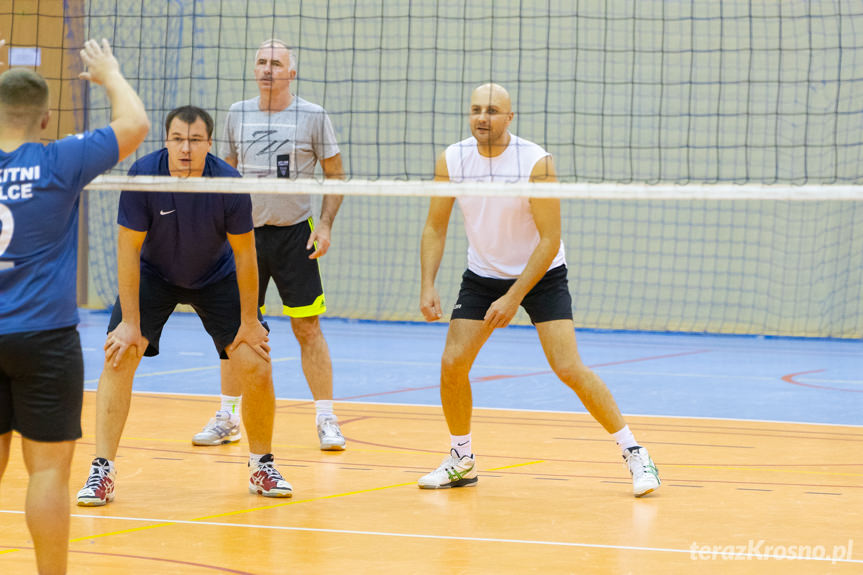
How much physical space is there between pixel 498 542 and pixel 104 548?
1394 mm

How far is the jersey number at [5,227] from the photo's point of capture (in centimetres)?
313

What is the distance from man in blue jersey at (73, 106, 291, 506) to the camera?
186 inches

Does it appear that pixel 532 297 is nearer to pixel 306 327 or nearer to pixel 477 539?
pixel 477 539

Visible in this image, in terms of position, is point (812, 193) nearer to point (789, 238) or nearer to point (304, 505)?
point (304, 505)

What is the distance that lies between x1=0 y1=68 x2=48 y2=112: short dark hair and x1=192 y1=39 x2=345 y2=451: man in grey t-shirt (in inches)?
119

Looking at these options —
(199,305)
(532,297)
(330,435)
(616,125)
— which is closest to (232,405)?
(330,435)

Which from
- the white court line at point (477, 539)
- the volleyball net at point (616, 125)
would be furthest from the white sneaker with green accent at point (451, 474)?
the volleyball net at point (616, 125)

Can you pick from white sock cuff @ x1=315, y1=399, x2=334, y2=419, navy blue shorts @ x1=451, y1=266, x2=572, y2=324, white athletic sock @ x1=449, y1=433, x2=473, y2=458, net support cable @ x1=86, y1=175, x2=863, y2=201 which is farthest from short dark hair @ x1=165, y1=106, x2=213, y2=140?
white sock cuff @ x1=315, y1=399, x2=334, y2=419

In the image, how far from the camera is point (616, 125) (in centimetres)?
1360

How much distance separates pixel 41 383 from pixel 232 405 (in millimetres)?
3338

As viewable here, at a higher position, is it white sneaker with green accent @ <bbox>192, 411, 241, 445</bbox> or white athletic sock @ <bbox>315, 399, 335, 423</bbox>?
white athletic sock @ <bbox>315, 399, 335, 423</bbox>

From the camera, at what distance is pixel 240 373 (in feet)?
16.0

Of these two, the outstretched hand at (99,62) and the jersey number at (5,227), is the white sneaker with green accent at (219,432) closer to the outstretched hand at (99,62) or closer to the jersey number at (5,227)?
the outstretched hand at (99,62)

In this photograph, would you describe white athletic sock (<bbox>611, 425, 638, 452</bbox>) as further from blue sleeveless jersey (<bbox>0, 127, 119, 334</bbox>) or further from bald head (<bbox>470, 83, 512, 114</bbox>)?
blue sleeveless jersey (<bbox>0, 127, 119, 334</bbox>)
